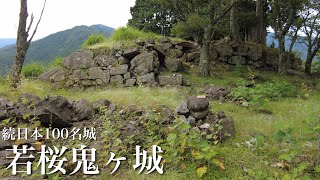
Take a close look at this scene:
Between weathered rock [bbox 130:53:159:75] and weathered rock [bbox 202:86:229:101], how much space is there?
7.22 ft

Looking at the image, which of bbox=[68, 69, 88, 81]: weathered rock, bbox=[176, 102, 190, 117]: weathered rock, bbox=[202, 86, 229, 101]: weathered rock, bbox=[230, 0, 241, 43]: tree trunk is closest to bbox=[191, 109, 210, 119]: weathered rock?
bbox=[176, 102, 190, 117]: weathered rock

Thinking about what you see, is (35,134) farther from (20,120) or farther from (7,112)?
(7,112)

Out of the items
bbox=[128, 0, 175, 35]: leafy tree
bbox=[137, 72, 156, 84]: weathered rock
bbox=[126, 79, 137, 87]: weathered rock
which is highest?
bbox=[128, 0, 175, 35]: leafy tree

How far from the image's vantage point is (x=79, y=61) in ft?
34.6

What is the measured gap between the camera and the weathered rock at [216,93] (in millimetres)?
8055

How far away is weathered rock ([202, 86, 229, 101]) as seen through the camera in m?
8.05

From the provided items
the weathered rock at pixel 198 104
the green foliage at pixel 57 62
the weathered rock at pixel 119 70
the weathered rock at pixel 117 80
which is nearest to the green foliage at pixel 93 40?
the green foliage at pixel 57 62

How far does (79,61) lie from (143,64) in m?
2.38

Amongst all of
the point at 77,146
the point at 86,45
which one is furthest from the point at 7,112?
the point at 86,45

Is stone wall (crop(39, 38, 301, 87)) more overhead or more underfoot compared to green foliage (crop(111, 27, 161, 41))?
more underfoot

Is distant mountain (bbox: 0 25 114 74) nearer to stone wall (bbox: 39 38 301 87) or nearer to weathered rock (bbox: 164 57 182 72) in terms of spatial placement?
stone wall (bbox: 39 38 301 87)

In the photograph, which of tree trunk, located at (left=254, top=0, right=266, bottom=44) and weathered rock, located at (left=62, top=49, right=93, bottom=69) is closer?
weathered rock, located at (left=62, top=49, right=93, bottom=69)

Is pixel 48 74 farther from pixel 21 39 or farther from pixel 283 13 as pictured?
pixel 283 13

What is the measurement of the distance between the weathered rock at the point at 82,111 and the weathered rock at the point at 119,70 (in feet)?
13.3
